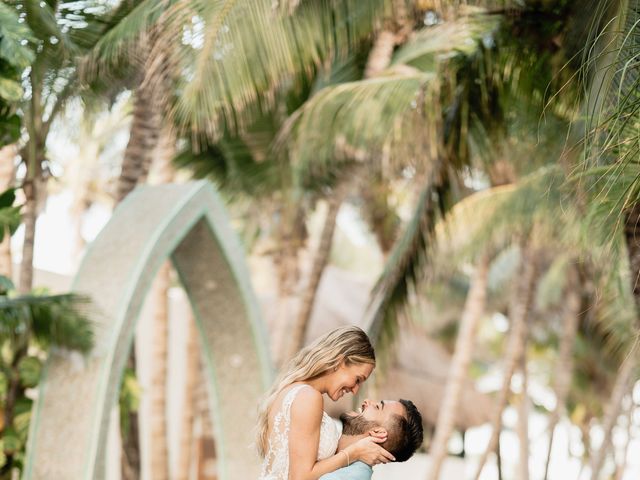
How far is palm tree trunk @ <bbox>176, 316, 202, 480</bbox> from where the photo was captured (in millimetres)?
12719

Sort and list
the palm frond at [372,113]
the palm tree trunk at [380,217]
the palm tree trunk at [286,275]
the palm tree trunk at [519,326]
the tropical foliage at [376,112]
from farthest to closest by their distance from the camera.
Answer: the palm tree trunk at [380,217], the palm tree trunk at [519,326], the palm tree trunk at [286,275], the palm frond at [372,113], the tropical foliage at [376,112]

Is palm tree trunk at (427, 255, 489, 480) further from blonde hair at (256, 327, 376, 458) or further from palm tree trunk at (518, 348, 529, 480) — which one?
blonde hair at (256, 327, 376, 458)

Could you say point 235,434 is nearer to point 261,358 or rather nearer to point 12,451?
point 261,358

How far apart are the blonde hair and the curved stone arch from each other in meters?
3.46

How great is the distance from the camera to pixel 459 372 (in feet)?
46.4

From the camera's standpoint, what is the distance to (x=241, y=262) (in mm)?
9320

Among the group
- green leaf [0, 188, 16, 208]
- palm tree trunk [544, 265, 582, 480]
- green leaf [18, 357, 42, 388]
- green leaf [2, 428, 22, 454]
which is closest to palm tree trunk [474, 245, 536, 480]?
palm tree trunk [544, 265, 582, 480]

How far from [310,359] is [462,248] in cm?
1030

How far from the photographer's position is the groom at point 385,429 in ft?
13.8

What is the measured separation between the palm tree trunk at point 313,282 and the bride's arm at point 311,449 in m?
Result: 7.94

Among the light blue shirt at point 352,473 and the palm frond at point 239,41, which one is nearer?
the light blue shirt at point 352,473

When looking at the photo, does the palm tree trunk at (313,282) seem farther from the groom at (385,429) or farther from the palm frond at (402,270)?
the groom at (385,429)

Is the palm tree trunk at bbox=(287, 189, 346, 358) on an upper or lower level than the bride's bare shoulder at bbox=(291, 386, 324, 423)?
lower

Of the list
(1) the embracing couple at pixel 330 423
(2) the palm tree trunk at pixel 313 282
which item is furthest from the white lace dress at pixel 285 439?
(2) the palm tree trunk at pixel 313 282
